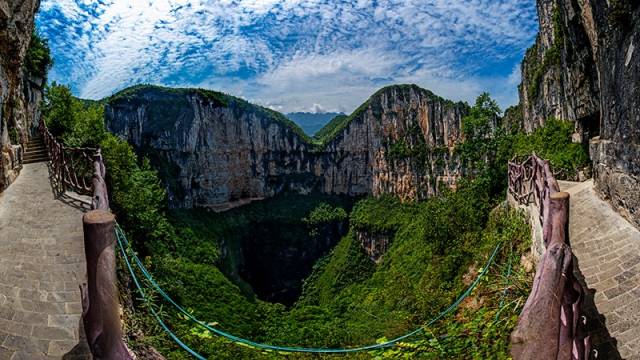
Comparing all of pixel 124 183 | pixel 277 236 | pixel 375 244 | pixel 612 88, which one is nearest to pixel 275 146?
pixel 277 236

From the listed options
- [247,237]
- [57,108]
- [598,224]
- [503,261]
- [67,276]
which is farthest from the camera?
[247,237]

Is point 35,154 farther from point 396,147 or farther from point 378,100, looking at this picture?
point 378,100

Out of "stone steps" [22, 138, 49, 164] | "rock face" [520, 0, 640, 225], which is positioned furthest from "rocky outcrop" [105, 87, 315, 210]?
"rock face" [520, 0, 640, 225]

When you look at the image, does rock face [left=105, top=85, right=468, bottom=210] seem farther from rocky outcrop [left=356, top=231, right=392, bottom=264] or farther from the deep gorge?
rocky outcrop [left=356, top=231, right=392, bottom=264]

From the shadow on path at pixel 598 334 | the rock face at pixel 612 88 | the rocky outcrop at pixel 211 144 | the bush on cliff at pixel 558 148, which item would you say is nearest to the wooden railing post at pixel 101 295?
the shadow on path at pixel 598 334

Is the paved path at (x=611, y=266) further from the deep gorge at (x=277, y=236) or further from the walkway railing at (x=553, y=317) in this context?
the deep gorge at (x=277, y=236)

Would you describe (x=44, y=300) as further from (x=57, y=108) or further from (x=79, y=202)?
(x=57, y=108)

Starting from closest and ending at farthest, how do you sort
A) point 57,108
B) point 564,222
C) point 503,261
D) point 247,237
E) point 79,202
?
point 564,222, point 79,202, point 503,261, point 57,108, point 247,237

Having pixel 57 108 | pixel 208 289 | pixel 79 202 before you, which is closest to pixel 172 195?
pixel 208 289
